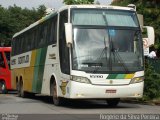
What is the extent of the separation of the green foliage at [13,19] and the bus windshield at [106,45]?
156ft

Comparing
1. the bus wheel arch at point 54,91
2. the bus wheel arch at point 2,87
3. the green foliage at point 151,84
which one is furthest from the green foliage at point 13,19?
the bus wheel arch at point 54,91

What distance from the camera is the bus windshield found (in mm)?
17039

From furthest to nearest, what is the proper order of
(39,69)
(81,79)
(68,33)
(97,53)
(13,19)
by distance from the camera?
(13,19) < (39,69) < (97,53) < (81,79) < (68,33)

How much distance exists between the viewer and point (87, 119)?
13.6 m

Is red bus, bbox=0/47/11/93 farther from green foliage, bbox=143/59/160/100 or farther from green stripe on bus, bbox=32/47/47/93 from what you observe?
green foliage, bbox=143/59/160/100

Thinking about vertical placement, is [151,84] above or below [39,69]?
below

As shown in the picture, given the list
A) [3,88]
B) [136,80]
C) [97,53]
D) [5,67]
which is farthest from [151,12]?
[97,53]

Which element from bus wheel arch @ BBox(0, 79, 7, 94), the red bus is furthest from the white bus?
bus wheel arch @ BBox(0, 79, 7, 94)

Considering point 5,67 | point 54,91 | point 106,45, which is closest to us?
point 106,45

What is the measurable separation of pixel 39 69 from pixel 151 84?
15.7ft

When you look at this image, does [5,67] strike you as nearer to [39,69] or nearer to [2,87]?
[2,87]

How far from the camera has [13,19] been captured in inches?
2687

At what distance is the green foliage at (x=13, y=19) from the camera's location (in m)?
65.8

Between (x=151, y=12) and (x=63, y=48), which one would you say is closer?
(x=63, y=48)
